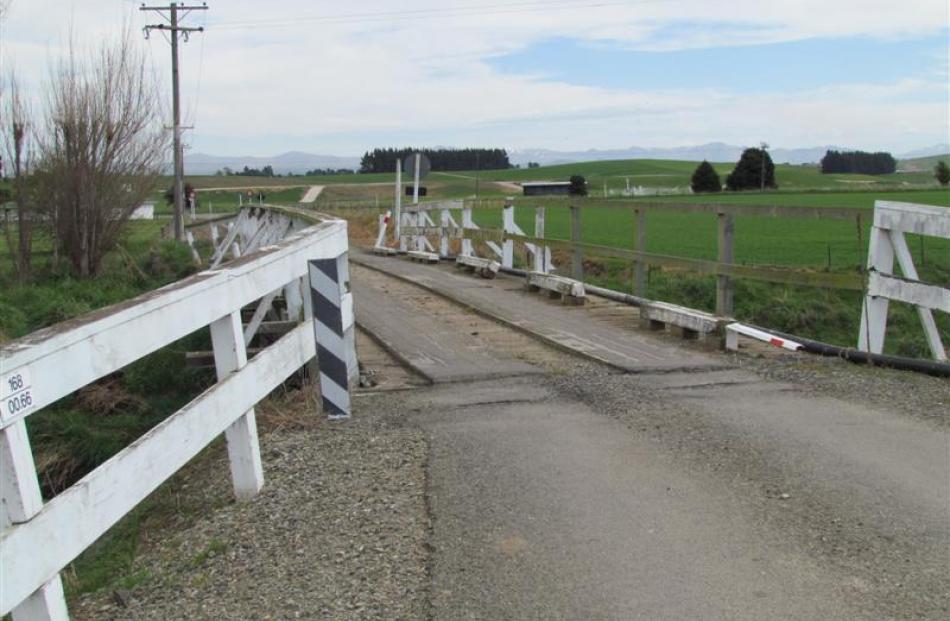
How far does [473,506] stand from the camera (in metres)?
4.66

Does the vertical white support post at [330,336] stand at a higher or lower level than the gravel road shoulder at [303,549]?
higher

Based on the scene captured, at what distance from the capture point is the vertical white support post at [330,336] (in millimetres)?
6266

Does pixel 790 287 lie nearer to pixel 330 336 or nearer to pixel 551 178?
pixel 330 336

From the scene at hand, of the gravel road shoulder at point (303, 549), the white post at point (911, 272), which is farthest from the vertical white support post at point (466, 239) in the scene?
the gravel road shoulder at point (303, 549)

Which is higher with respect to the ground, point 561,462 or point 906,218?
point 906,218

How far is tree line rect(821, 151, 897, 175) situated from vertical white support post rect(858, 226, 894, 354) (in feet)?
472

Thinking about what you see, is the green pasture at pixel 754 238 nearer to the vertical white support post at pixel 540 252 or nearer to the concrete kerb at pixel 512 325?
the vertical white support post at pixel 540 252

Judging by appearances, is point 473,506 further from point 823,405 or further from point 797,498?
point 823,405

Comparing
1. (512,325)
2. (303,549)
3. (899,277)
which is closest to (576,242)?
(512,325)

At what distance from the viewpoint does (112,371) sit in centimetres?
332

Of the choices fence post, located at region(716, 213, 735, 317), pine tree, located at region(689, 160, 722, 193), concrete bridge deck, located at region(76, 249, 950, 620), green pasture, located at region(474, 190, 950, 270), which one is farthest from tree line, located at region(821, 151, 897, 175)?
concrete bridge deck, located at region(76, 249, 950, 620)

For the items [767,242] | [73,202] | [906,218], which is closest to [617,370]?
[906,218]

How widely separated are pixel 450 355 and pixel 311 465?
3.34m

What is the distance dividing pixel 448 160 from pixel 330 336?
16265 cm
